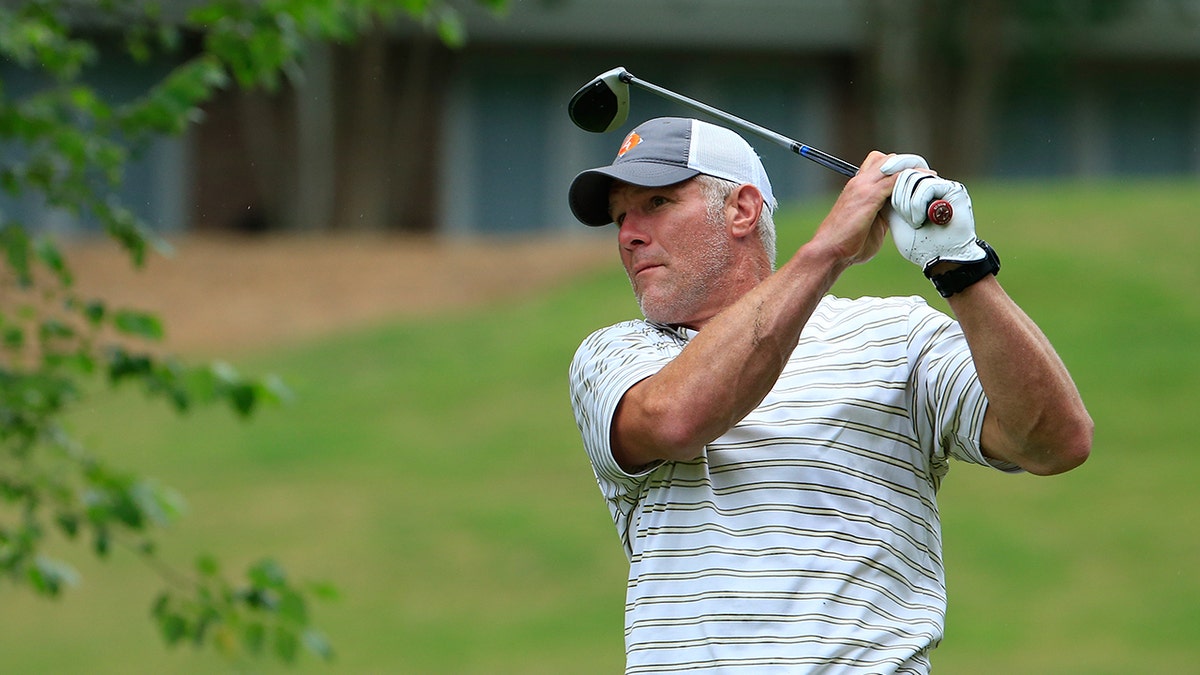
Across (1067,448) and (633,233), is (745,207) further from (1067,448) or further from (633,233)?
(1067,448)

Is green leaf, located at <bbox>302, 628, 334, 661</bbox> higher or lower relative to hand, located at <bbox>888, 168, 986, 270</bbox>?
lower

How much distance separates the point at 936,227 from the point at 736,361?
1.13 ft

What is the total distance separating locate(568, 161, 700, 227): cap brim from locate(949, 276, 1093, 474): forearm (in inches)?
22.1

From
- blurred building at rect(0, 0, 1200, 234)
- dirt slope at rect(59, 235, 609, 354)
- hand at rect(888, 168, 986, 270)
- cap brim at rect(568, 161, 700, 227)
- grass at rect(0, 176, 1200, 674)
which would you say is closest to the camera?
hand at rect(888, 168, 986, 270)

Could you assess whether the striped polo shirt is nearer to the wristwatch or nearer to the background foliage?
the wristwatch

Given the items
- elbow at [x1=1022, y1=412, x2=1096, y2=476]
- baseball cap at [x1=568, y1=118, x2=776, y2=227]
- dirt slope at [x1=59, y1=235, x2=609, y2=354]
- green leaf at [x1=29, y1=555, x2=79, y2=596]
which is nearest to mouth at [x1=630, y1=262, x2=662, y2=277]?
baseball cap at [x1=568, y1=118, x2=776, y2=227]

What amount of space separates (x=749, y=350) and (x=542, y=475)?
9967 millimetres

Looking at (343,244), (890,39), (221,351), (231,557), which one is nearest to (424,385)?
(221,351)

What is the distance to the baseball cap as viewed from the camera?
293 centimetres

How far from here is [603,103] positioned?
10.5 feet

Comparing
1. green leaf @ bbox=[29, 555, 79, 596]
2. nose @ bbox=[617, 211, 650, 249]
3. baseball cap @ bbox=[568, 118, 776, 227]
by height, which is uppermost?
baseball cap @ bbox=[568, 118, 776, 227]

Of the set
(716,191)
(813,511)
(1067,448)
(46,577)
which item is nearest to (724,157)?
(716,191)

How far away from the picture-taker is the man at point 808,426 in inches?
102

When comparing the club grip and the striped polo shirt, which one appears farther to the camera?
the striped polo shirt
